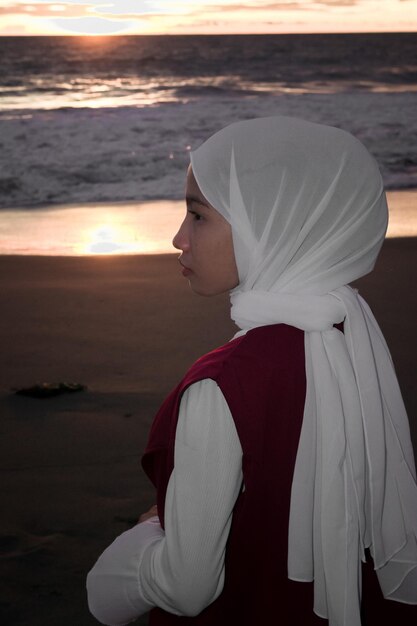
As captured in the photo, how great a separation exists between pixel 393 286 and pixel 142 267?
79.7 inches

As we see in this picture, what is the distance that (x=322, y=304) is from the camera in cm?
150

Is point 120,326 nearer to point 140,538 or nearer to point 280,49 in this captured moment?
point 140,538

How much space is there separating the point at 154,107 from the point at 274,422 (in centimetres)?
2438

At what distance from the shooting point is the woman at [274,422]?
1385 millimetres

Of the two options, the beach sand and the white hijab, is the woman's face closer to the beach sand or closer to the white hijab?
the white hijab

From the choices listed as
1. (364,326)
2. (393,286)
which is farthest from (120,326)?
(364,326)

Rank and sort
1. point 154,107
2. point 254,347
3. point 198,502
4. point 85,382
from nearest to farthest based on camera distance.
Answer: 1. point 198,502
2. point 254,347
3. point 85,382
4. point 154,107

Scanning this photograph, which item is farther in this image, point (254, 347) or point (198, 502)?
point (254, 347)

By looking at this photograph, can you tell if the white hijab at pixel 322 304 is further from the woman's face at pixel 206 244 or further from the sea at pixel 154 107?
the sea at pixel 154 107

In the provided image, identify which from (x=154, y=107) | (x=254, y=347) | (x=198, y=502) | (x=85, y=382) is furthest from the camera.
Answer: (x=154, y=107)

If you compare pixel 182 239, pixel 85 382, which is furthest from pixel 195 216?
pixel 85 382

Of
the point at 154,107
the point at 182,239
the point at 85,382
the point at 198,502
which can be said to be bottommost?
the point at 154,107

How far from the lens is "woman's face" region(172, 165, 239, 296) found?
A: 1.52 meters

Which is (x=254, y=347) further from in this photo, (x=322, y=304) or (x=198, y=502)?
(x=198, y=502)
